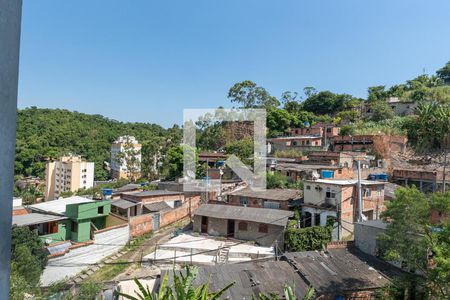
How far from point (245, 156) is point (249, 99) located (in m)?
13.9

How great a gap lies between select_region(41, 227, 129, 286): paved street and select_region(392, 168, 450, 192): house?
64.0 feet

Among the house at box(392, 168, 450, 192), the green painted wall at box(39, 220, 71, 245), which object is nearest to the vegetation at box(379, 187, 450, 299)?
the house at box(392, 168, 450, 192)

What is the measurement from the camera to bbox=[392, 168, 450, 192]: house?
20547 mm

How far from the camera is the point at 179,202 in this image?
2261 cm

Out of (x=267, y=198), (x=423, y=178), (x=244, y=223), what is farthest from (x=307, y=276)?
(x=423, y=178)

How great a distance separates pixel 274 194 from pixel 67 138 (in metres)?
40.2

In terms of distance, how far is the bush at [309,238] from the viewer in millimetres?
14680

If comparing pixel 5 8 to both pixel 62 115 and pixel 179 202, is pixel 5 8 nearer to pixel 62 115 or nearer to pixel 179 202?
pixel 179 202

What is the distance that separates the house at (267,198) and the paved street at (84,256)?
687cm

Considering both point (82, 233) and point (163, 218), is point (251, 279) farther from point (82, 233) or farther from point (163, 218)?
point (163, 218)

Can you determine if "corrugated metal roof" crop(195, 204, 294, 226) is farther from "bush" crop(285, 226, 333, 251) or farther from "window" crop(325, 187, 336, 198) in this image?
"window" crop(325, 187, 336, 198)

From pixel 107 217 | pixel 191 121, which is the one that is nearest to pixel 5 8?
pixel 107 217

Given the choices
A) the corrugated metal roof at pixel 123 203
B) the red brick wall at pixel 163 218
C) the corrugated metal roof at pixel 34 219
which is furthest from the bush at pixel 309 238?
the corrugated metal roof at pixel 34 219

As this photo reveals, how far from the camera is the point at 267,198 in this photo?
722 inches
